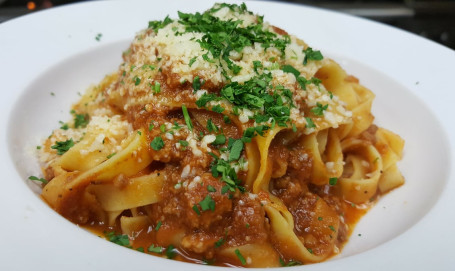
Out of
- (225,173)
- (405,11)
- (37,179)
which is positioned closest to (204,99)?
(225,173)

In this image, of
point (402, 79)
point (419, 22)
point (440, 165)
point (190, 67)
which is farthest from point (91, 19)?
point (419, 22)

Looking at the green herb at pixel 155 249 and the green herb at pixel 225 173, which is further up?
the green herb at pixel 225 173

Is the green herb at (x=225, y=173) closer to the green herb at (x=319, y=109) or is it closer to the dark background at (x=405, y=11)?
the green herb at (x=319, y=109)

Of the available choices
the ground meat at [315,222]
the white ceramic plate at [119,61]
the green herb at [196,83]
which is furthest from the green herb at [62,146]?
the ground meat at [315,222]

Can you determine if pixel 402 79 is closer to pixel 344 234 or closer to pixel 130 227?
pixel 344 234

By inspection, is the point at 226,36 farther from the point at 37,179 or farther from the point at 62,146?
the point at 37,179

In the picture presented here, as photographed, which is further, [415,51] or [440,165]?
[415,51]

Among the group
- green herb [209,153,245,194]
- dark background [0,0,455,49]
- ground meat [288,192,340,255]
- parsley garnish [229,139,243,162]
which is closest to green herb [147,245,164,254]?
green herb [209,153,245,194]
